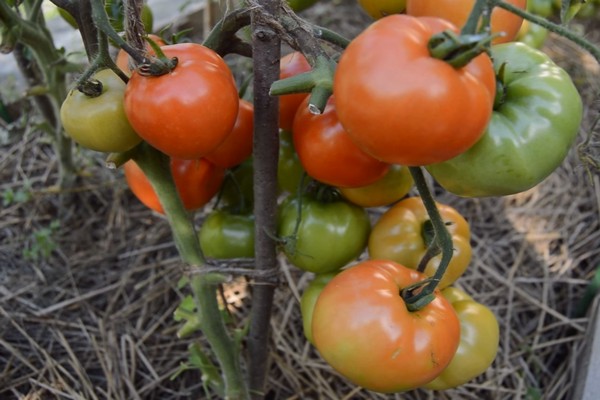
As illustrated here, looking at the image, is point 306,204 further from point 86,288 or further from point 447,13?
point 86,288

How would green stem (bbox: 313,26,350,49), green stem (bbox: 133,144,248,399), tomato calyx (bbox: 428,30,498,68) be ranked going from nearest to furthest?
tomato calyx (bbox: 428,30,498,68), green stem (bbox: 313,26,350,49), green stem (bbox: 133,144,248,399)

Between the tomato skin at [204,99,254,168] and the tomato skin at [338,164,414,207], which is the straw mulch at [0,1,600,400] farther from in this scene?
the tomato skin at [204,99,254,168]

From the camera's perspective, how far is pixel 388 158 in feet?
1.81

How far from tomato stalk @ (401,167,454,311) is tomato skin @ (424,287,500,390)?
172 millimetres

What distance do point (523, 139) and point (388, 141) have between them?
0.19m

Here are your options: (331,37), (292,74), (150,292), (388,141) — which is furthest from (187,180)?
(150,292)

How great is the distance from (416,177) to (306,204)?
295 mm

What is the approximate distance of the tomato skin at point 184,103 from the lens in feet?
2.01

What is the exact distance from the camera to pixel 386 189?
2.85 feet

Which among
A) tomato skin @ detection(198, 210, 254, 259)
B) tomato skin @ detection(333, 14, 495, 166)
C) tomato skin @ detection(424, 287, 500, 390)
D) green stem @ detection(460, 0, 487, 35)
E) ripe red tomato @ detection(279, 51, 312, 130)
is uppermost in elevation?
green stem @ detection(460, 0, 487, 35)

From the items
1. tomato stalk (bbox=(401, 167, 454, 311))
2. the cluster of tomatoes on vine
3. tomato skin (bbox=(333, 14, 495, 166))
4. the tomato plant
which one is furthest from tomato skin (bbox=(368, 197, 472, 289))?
tomato skin (bbox=(333, 14, 495, 166))

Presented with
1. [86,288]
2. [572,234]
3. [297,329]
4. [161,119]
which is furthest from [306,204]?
[572,234]

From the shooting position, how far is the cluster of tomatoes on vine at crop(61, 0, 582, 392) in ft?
1.66

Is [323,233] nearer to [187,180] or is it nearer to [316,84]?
[187,180]
